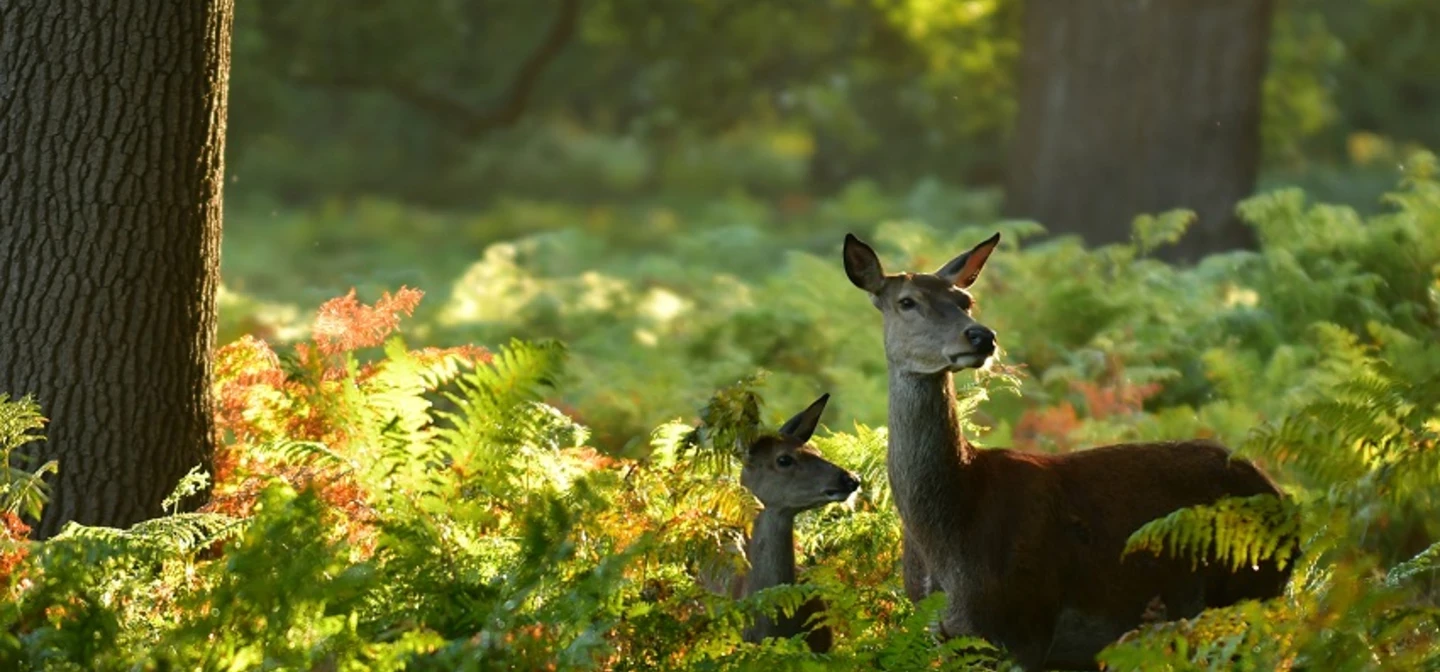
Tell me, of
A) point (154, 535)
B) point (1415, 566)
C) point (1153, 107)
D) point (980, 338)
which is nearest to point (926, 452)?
point (980, 338)

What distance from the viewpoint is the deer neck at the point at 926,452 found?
6.77 metres

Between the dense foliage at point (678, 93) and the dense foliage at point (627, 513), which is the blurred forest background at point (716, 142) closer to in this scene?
the dense foliage at point (678, 93)

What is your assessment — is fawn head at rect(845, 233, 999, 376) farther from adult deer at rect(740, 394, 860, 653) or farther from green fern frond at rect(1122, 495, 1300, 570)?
green fern frond at rect(1122, 495, 1300, 570)

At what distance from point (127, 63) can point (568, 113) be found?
1024 inches

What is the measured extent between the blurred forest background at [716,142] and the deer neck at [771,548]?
3.15m

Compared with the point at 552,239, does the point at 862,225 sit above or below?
above

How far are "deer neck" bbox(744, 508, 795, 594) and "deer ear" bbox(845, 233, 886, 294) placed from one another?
2.61ft

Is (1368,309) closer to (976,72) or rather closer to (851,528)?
(851,528)

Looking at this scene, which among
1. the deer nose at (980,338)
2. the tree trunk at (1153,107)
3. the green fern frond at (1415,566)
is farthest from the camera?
the tree trunk at (1153,107)

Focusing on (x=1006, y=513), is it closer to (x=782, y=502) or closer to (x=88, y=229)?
(x=782, y=502)

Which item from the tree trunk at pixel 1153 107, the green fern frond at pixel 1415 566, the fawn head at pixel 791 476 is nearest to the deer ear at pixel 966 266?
the fawn head at pixel 791 476

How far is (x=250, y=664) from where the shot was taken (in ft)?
18.3

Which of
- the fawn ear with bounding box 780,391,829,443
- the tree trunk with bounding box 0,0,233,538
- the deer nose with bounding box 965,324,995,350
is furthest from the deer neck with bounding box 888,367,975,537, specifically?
the tree trunk with bounding box 0,0,233,538

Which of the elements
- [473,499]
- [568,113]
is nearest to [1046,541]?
[473,499]
